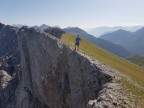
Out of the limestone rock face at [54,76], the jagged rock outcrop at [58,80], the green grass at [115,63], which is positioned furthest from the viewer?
the green grass at [115,63]

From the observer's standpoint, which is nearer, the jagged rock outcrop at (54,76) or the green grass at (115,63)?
the jagged rock outcrop at (54,76)

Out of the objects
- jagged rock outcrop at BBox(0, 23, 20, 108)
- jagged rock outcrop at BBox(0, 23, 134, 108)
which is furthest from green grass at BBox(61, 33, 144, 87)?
jagged rock outcrop at BBox(0, 23, 20, 108)

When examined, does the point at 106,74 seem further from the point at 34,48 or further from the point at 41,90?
the point at 34,48

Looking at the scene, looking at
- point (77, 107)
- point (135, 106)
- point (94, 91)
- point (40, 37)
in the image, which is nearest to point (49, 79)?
point (40, 37)

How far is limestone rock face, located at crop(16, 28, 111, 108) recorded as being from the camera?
50594 millimetres

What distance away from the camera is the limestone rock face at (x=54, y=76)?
50594mm

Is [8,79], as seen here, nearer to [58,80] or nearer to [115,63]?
[58,80]

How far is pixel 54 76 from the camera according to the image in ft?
246

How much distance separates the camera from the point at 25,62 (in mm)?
114812

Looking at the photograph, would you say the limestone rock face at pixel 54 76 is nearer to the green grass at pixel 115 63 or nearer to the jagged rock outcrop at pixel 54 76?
the jagged rock outcrop at pixel 54 76

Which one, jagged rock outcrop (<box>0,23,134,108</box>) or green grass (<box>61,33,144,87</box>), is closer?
jagged rock outcrop (<box>0,23,134,108</box>)

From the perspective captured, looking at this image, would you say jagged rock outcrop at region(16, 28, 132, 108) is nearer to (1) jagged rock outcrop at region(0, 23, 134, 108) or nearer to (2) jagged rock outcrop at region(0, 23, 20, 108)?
(1) jagged rock outcrop at region(0, 23, 134, 108)

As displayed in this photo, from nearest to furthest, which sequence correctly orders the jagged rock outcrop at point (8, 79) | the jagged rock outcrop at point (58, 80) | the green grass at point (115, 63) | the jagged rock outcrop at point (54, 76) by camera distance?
the jagged rock outcrop at point (58, 80), the jagged rock outcrop at point (54, 76), the green grass at point (115, 63), the jagged rock outcrop at point (8, 79)

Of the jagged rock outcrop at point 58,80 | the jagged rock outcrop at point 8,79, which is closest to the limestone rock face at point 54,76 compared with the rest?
the jagged rock outcrop at point 58,80
